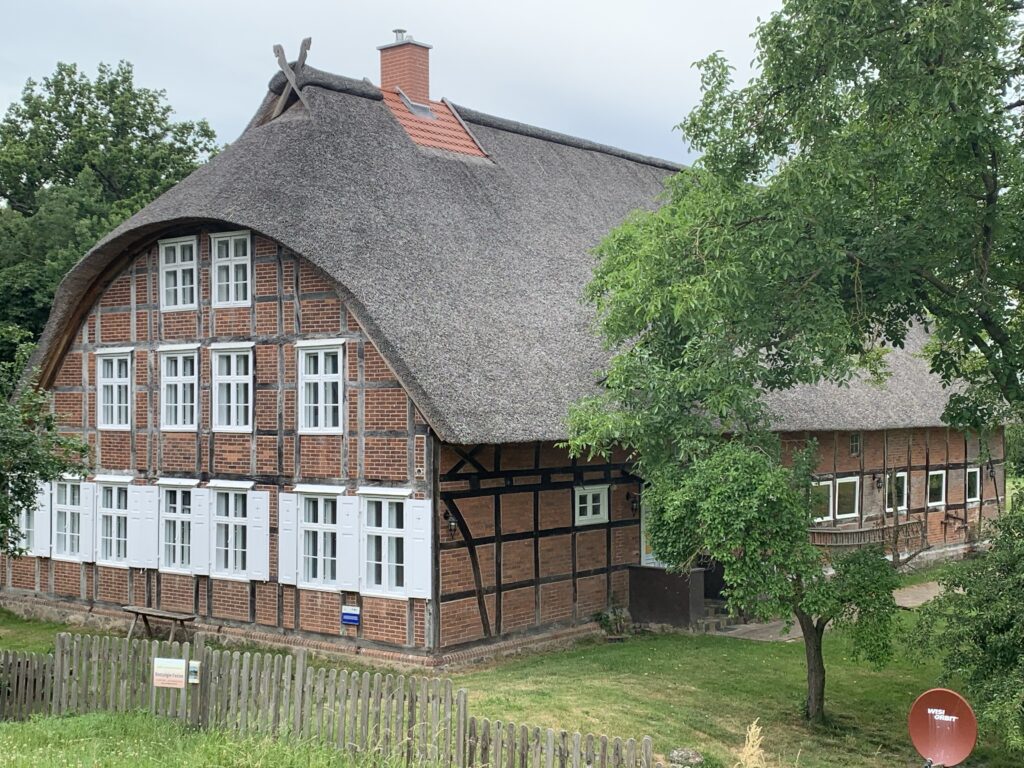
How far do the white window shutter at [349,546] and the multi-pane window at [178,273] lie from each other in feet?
15.5

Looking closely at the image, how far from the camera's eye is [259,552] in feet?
59.8

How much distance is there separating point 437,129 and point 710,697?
12.3m

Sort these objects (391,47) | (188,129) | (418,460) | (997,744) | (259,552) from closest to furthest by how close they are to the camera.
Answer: (997,744), (418,460), (259,552), (391,47), (188,129)

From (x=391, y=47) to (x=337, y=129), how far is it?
487cm

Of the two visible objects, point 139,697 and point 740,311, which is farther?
point 740,311

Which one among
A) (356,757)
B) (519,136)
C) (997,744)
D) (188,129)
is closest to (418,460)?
(356,757)

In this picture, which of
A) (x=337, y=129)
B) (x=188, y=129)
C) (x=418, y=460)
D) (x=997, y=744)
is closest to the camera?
(x=997, y=744)

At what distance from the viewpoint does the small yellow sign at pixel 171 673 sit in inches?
457

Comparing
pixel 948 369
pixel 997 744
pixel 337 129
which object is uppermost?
pixel 337 129

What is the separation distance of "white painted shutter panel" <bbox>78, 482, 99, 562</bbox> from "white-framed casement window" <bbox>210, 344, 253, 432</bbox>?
3.40 meters

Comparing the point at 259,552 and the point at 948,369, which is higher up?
the point at 948,369

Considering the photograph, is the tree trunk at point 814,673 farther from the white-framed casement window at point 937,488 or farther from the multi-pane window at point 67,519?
the white-framed casement window at point 937,488

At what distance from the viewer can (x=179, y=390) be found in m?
19.6

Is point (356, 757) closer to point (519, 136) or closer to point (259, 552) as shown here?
point (259, 552)
